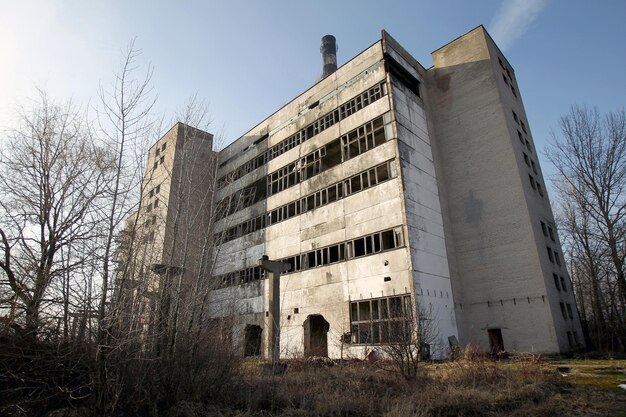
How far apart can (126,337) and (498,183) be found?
68.4ft

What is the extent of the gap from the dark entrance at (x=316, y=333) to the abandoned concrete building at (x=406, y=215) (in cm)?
10

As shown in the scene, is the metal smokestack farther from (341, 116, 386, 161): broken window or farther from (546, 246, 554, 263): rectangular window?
(546, 246, 554, 263): rectangular window

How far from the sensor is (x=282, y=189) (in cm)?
2752

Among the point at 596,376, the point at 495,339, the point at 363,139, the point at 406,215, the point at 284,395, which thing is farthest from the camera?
the point at 363,139

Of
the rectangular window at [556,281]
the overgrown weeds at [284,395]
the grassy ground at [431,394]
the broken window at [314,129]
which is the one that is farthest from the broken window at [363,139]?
the overgrown weeds at [284,395]

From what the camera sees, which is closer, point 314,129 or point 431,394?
point 431,394

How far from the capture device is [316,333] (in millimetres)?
22984

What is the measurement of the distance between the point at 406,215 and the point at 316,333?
9.62m

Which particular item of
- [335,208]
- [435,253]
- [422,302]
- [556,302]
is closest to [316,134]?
[335,208]

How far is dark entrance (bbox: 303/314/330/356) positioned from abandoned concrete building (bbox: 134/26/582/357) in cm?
10

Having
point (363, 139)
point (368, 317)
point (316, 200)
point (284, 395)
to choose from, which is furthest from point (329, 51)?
point (284, 395)

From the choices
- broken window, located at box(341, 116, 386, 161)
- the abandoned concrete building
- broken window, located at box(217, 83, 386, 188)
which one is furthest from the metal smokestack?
broken window, located at box(341, 116, 386, 161)

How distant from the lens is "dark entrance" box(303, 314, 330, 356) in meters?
21.8

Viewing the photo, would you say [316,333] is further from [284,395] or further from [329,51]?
[329,51]
